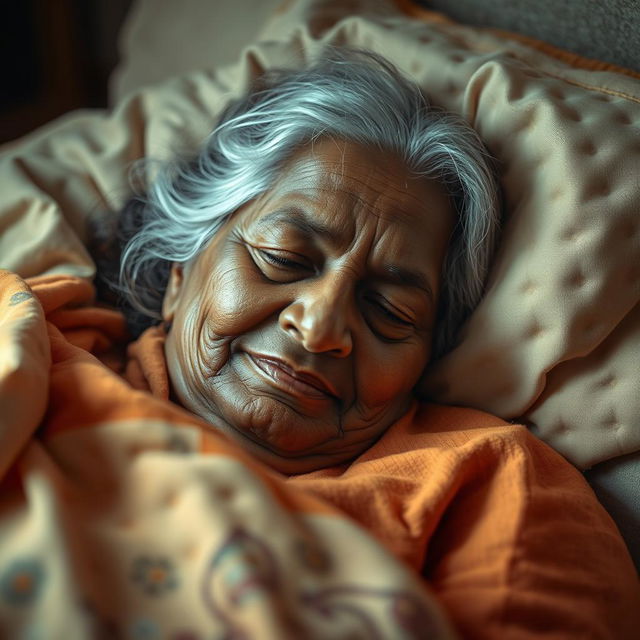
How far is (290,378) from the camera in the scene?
1.10m

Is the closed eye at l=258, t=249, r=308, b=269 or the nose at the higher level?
the closed eye at l=258, t=249, r=308, b=269

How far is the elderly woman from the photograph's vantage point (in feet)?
3.67

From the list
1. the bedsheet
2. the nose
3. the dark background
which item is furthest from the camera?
the dark background

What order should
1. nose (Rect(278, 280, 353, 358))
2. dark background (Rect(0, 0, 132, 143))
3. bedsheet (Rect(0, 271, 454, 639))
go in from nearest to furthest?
bedsheet (Rect(0, 271, 454, 639)), nose (Rect(278, 280, 353, 358)), dark background (Rect(0, 0, 132, 143))

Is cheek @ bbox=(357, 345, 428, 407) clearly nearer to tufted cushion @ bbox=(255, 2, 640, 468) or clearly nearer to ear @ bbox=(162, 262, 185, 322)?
tufted cushion @ bbox=(255, 2, 640, 468)

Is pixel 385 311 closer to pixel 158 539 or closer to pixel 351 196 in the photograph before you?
pixel 351 196

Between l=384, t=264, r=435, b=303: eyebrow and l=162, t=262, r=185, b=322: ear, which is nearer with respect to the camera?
l=384, t=264, r=435, b=303: eyebrow

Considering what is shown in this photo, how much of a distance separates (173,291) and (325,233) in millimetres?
335

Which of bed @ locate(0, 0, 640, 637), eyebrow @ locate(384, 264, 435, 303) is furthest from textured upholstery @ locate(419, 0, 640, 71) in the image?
eyebrow @ locate(384, 264, 435, 303)

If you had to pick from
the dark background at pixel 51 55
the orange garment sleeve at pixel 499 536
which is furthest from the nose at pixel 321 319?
the dark background at pixel 51 55

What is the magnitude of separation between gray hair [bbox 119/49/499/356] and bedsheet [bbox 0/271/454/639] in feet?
1.68

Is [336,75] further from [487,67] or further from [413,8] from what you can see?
→ [413,8]

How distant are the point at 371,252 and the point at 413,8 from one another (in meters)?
0.85

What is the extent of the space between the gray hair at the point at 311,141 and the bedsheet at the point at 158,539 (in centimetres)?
51
